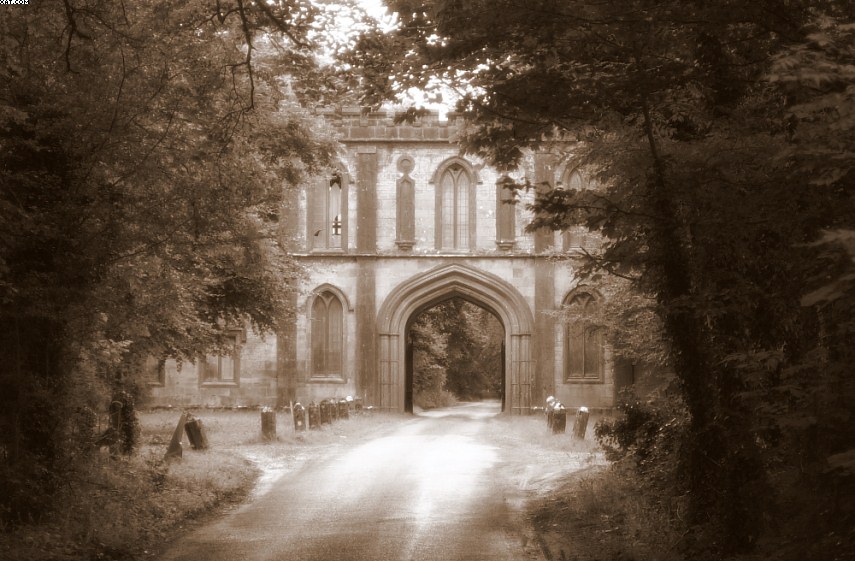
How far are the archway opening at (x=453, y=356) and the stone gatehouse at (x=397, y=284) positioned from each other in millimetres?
1364

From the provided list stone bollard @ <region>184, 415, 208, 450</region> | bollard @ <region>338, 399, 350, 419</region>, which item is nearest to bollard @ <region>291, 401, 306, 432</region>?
bollard @ <region>338, 399, 350, 419</region>

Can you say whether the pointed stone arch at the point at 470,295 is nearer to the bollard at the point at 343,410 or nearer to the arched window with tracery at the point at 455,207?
the arched window with tracery at the point at 455,207

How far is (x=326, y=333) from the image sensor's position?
112 ft

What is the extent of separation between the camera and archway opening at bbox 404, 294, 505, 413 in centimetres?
4316

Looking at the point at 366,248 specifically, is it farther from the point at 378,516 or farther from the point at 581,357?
the point at 378,516

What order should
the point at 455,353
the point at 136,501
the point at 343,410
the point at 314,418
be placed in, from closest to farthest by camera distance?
the point at 136,501, the point at 314,418, the point at 343,410, the point at 455,353

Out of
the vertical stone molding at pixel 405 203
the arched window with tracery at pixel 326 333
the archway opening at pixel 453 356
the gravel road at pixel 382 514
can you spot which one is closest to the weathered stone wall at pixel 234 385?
the arched window with tracery at pixel 326 333

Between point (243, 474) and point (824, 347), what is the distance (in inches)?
433

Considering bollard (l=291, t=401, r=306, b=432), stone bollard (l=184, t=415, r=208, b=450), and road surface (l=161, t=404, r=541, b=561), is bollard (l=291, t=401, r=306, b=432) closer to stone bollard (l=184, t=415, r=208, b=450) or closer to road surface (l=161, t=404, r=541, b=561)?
road surface (l=161, t=404, r=541, b=561)

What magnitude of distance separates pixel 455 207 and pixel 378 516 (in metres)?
23.2

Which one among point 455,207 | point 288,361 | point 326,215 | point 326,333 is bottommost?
point 288,361

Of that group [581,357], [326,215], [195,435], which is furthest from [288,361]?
[195,435]

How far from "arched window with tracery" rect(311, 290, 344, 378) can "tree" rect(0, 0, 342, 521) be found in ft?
73.8

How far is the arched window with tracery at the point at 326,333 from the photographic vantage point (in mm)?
34094
